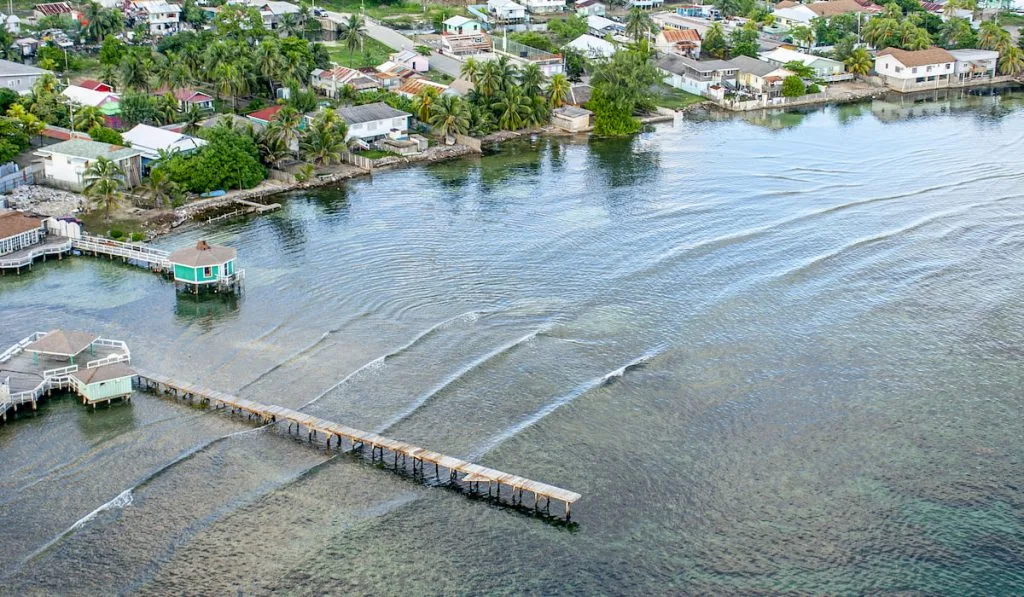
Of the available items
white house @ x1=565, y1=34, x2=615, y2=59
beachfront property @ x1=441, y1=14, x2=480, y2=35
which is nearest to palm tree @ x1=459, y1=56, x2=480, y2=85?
white house @ x1=565, y1=34, x2=615, y2=59

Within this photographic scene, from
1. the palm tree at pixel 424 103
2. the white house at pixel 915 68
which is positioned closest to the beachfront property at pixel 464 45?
the palm tree at pixel 424 103

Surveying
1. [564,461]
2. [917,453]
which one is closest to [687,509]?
[564,461]

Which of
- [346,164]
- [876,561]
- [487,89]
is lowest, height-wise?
[876,561]

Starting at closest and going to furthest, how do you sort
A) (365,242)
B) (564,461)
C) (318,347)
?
(564,461) → (318,347) → (365,242)

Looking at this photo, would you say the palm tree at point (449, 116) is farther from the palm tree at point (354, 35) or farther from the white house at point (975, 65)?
the white house at point (975, 65)

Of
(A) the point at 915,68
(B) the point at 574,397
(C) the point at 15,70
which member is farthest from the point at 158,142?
(A) the point at 915,68

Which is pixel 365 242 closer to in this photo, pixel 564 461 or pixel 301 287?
pixel 301 287
